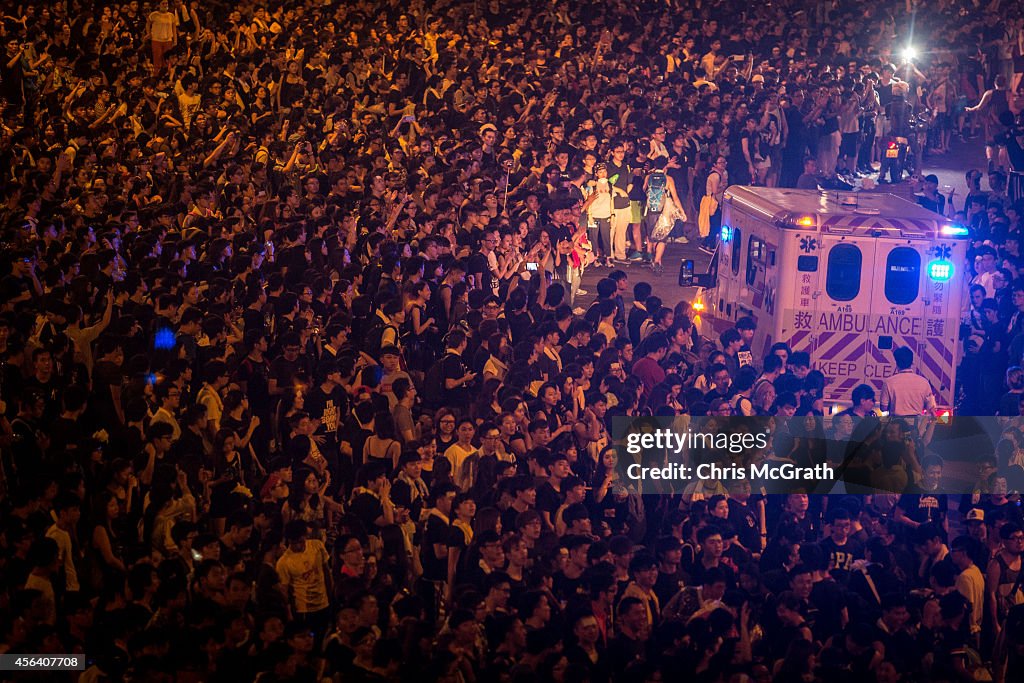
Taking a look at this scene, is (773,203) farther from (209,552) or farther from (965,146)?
(209,552)

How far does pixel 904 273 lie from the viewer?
10.4 metres

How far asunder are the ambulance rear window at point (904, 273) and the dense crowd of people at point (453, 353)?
2.77 feet

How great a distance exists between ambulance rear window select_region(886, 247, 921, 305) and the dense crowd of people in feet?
2.77

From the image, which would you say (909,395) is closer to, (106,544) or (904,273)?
(904,273)

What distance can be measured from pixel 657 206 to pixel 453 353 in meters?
5.26

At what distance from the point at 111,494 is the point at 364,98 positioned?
27.0 ft

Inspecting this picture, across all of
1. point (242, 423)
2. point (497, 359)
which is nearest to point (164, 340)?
point (242, 423)

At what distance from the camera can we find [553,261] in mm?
12266

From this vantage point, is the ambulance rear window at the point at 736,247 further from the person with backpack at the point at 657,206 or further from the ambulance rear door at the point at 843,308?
the person with backpack at the point at 657,206

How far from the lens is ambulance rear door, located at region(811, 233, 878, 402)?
10.4 m

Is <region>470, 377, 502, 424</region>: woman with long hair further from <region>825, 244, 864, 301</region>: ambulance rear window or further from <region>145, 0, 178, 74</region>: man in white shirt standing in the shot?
<region>145, 0, 178, 74</region>: man in white shirt standing

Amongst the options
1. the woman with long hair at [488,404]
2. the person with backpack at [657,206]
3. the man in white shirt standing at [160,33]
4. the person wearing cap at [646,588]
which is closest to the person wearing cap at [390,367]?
the woman with long hair at [488,404]

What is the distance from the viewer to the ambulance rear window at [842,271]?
34.2ft

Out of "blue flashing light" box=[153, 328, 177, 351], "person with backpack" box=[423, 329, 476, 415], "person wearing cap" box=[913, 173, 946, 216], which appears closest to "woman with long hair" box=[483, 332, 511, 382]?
"person with backpack" box=[423, 329, 476, 415]
